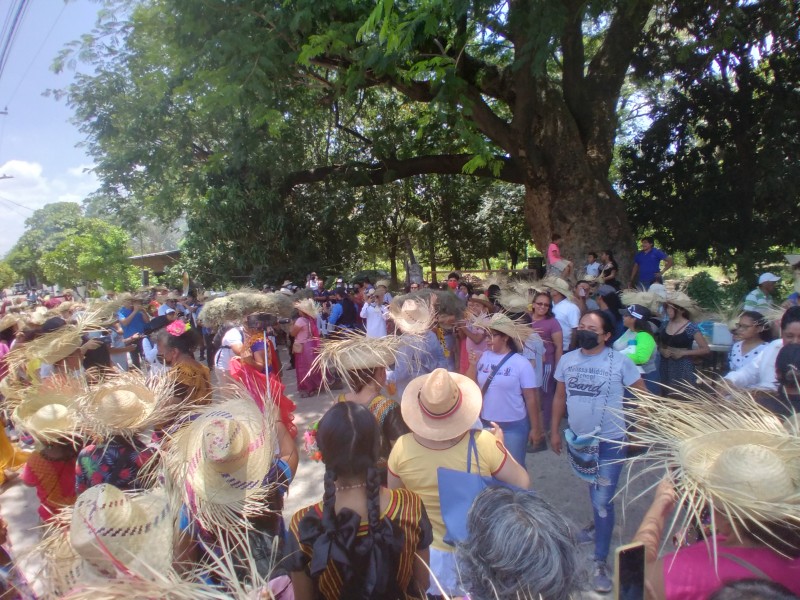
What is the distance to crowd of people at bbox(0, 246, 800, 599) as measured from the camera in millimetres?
1460

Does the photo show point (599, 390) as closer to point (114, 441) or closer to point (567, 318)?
point (567, 318)

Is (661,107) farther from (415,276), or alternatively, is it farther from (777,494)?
(777,494)

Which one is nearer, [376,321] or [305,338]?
[376,321]

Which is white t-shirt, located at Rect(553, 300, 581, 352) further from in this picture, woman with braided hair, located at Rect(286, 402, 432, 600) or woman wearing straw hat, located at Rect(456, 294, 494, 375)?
woman with braided hair, located at Rect(286, 402, 432, 600)

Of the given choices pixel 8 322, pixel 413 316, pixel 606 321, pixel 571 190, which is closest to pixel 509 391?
pixel 606 321

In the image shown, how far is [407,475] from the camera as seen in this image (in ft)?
7.24

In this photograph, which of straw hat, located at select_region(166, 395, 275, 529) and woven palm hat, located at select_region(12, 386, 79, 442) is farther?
woven palm hat, located at select_region(12, 386, 79, 442)

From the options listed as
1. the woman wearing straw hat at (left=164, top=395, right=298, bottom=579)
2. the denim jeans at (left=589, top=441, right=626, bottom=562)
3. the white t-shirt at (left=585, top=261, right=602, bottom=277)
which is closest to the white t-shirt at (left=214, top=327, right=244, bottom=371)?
the woman wearing straw hat at (left=164, top=395, right=298, bottom=579)

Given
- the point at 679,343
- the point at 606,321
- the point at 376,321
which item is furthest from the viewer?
the point at 376,321

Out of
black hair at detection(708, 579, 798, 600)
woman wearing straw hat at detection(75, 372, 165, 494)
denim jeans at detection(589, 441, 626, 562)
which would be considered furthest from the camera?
denim jeans at detection(589, 441, 626, 562)

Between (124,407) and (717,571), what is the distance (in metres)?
2.73

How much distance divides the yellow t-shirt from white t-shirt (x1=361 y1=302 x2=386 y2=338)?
14.1ft

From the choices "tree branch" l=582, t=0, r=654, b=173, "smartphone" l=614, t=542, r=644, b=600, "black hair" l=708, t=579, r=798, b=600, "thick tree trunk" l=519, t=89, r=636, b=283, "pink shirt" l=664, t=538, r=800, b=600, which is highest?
"tree branch" l=582, t=0, r=654, b=173

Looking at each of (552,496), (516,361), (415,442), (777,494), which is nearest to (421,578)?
(415,442)
